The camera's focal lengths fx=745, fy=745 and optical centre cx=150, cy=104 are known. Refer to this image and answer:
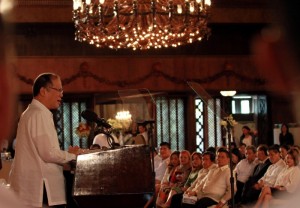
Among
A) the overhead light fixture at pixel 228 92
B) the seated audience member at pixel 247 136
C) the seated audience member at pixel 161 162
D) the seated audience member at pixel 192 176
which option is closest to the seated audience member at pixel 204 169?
the seated audience member at pixel 192 176

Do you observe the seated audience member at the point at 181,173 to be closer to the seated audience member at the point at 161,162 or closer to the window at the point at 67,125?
the seated audience member at the point at 161,162

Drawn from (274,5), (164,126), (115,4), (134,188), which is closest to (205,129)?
(164,126)

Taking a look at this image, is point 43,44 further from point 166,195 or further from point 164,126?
point 166,195

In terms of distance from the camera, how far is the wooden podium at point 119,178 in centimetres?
519

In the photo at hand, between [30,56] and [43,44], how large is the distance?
1.92ft

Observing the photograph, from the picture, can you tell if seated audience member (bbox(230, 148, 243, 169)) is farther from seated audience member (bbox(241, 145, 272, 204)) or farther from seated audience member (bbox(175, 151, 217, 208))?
seated audience member (bbox(175, 151, 217, 208))

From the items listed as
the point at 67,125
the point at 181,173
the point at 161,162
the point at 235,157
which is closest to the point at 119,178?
the point at 181,173

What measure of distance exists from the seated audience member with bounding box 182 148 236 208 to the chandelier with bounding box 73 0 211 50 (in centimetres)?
257

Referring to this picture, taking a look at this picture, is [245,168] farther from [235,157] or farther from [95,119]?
[95,119]

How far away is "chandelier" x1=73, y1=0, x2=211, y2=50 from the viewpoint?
11.7 metres

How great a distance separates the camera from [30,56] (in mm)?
16984

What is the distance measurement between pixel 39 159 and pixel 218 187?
219 inches

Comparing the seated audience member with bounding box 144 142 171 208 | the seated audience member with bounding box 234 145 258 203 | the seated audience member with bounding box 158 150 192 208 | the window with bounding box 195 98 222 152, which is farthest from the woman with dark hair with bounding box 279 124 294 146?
the seated audience member with bounding box 158 150 192 208

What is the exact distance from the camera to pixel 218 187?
9867 mm
